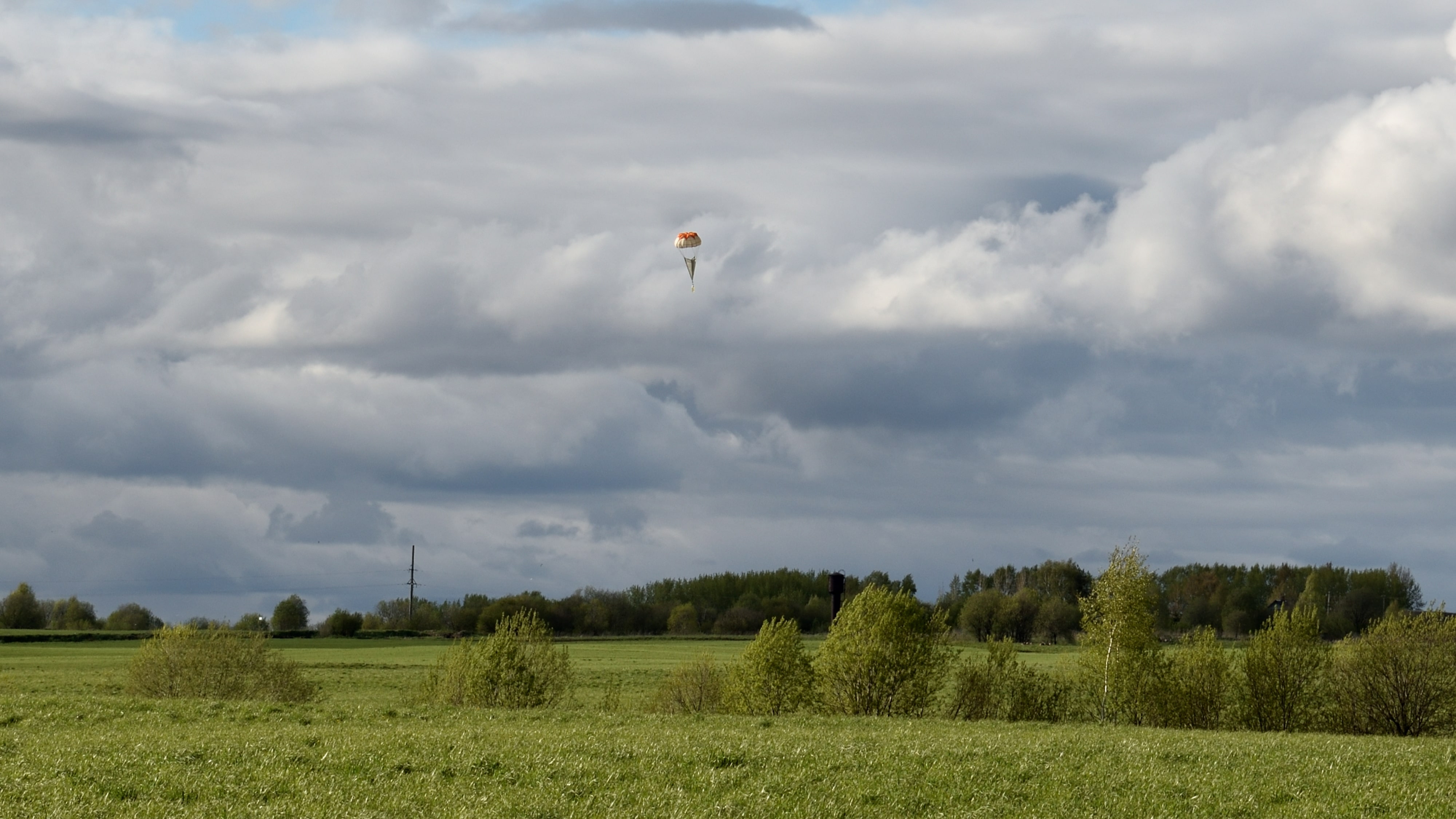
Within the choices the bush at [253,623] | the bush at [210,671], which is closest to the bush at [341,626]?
the bush at [253,623]

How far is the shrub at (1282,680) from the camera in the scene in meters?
70.9

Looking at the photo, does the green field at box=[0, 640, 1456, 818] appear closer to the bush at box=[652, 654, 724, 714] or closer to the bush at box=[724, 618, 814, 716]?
the bush at box=[724, 618, 814, 716]

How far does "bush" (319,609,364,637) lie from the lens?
177 metres

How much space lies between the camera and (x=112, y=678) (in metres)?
89.4

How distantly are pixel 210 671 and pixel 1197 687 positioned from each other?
55.2 metres

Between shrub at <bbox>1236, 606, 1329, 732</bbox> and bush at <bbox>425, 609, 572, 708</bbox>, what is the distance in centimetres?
3953

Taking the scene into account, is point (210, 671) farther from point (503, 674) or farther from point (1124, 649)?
point (1124, 649)

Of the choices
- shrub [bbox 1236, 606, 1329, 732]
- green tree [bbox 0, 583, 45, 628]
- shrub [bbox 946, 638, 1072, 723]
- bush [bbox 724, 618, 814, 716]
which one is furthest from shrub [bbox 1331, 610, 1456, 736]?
green tree [bbox 0, 583, 45, 628]

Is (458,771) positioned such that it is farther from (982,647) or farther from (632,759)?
(982,647)

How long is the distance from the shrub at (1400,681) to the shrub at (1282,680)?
1.20 m

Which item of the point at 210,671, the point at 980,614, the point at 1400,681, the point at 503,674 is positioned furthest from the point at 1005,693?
the point at 980,614

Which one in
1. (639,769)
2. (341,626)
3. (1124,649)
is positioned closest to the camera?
(639,769)

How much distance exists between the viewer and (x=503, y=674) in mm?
69000

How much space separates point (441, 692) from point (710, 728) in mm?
32602
